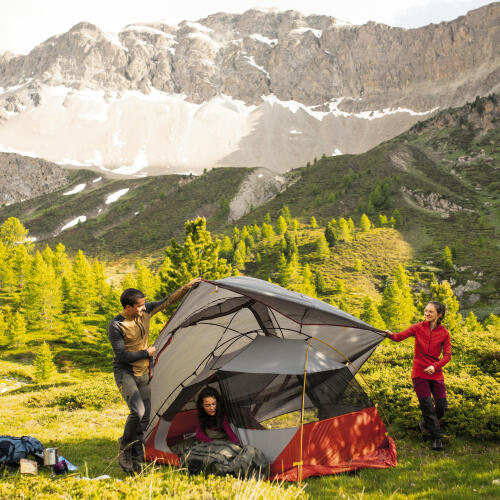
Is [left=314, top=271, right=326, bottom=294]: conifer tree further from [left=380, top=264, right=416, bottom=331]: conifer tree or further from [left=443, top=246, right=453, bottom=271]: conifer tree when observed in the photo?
[left=443, top=246, right=453, bottom=271]: conifer tree

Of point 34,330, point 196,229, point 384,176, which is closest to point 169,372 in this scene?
point 196,229

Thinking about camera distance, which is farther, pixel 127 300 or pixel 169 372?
pixel 169 372

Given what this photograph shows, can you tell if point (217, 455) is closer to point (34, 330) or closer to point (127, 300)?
point (127, 300)

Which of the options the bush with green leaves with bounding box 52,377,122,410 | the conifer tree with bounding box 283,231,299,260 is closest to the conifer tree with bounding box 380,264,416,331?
the conifer tree with bounding box 283,231,299,260

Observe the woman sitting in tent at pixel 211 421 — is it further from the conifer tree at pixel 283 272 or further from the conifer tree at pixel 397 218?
the conifer tree at pixel 397 218

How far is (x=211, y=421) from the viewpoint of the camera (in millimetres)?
7895

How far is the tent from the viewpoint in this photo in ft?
24.3

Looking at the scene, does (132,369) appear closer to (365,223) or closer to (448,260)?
(448,260)

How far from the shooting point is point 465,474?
21.2 feet

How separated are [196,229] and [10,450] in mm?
27344

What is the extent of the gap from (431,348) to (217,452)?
465cm

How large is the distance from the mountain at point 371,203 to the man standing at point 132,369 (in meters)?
68.6

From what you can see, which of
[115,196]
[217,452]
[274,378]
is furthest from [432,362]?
[115,196]

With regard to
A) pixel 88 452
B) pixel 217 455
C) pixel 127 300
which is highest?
pixel 127 300
